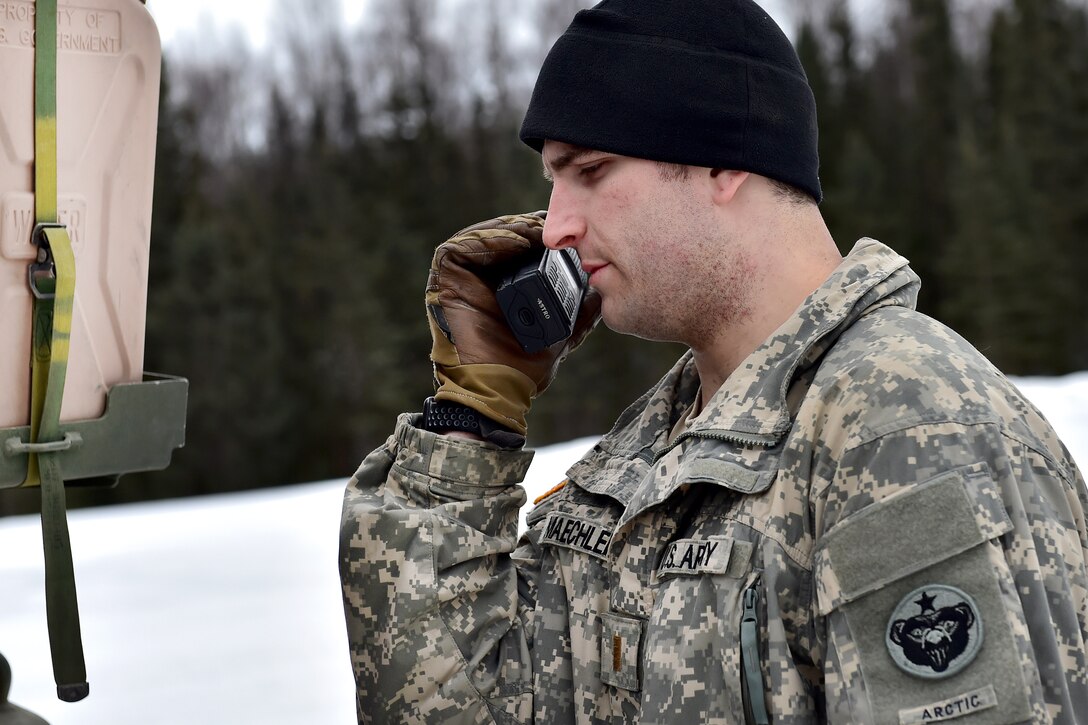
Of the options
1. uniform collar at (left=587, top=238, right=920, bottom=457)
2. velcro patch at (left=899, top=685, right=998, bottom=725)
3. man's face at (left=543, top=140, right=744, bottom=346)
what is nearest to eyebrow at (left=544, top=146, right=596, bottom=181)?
man's face at (left=543, top=140, right=744, bottom=346)

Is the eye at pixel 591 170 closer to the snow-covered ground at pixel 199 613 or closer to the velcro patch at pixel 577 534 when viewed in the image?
the velcro patch at pixel 577 534

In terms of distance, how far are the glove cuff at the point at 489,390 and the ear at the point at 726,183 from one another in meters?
0.55

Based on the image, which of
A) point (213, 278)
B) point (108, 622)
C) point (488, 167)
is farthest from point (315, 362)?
point (108, 622)

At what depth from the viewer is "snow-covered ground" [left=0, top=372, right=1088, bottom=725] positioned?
7.91 feet

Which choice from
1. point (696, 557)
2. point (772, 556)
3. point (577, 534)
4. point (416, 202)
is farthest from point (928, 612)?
point (416, 202)

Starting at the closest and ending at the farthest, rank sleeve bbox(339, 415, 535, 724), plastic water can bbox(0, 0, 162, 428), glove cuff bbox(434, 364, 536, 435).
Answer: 1. plastic water can bbox(0, 0, 162, 428)
2. sleeve bbox(339, 415, 535, 724)
3. glove cuff bbox(434, 364, 536, 435)

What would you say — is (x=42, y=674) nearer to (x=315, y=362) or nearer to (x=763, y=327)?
(x=763, y=327)

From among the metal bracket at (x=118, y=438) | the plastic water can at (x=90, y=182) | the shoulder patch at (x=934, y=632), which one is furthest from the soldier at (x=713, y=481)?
the plastic water can at (x=90, y=182)

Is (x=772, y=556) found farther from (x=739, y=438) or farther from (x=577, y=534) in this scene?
(x=577, y=534)

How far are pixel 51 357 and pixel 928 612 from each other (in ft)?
3.35

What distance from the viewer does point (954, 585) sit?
4.41 feet

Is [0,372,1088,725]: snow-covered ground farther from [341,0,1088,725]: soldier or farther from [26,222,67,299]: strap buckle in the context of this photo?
[26,222,67,299]: strap buckle

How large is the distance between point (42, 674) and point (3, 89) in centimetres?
139

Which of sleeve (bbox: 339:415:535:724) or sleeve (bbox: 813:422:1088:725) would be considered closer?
sleeve (bbox: 813:422:1088:725)
